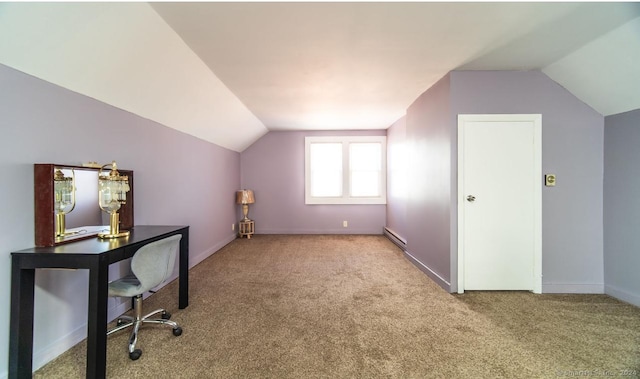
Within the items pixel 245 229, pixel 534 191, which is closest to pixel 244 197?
pixel 245 229

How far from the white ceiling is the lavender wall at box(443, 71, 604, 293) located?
14cm

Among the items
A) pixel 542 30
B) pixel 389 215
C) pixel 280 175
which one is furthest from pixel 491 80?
pixel 280 175

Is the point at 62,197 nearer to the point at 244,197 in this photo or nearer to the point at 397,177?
the point at 244,197

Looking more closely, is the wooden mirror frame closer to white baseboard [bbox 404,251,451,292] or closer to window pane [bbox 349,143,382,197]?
white baseboard [bbox 404,251,451,292]

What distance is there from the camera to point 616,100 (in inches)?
101

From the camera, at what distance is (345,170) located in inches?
235

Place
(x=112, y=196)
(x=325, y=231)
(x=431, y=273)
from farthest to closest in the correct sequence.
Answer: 1. (x=325, y=231)
2. (x=431, y=273)
3. (x=112, y=196)

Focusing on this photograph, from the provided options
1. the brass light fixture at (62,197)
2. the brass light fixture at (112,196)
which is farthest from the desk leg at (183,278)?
the brass light fixture at (62,197)

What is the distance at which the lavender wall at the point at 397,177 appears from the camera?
4691 millimetres

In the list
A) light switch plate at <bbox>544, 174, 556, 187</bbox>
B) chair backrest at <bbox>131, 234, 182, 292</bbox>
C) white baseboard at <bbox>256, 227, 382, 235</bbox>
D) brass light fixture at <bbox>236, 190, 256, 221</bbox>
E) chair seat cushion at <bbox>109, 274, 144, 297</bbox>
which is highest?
light switch plate at <bbox>544, 174, 556, 187</bbox>

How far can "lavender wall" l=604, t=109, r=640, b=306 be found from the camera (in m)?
2.54

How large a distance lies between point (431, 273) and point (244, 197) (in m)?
3.92

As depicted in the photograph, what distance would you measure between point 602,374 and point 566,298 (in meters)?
1.34

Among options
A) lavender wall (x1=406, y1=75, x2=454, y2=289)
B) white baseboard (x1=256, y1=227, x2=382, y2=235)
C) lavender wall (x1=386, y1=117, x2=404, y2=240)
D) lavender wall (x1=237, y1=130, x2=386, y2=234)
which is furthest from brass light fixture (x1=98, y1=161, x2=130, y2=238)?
white baseboard (x1=256, y1=227, x2=382, y2=235)
